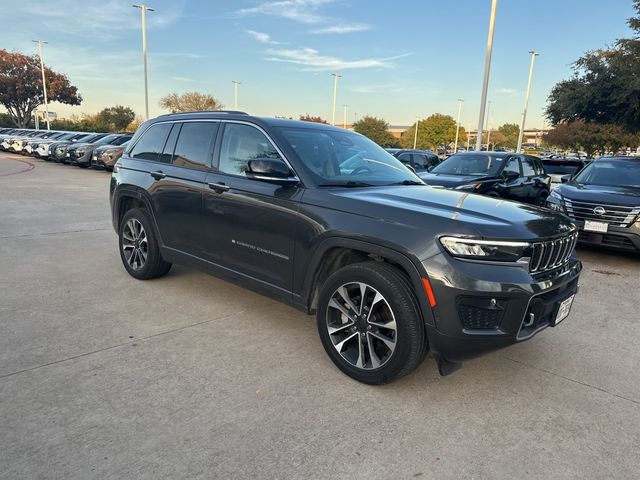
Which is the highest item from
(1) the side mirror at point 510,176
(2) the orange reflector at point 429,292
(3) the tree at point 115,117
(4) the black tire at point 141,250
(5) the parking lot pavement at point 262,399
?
(3) the tree at point 115,117

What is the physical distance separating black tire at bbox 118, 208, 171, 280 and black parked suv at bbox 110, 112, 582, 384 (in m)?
0.15

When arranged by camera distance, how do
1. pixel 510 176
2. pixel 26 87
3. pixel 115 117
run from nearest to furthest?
pixel 510 176 → pixel 26 87 → pixel 115 117

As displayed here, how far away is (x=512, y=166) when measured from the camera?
10328 mm

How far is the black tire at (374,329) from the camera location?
288cm

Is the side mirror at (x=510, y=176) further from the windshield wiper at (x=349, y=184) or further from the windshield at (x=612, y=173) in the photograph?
the windshield wiper at (x=349, y=184)

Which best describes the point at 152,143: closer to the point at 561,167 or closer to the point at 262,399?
the point at 262,399

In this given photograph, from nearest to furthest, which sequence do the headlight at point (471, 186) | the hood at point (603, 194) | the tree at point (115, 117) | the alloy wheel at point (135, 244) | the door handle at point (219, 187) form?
the door handle at point (219, 187)
the alloy wheel at point (135, 244)
the hood at point (603, 194)
the headlight at point (471, 186)
the tree at point (115, 117)

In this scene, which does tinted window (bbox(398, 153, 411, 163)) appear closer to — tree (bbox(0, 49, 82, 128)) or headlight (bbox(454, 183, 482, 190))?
headlight (bbox(454, 183, 482, 190))

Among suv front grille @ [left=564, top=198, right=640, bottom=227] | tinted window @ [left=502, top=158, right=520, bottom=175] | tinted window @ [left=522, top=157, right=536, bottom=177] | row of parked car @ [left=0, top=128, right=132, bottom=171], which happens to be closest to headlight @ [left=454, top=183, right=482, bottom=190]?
tinted window @ [left=502, top=158, right=520, bottom=175]

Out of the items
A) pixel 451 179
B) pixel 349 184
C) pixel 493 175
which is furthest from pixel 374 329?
pixel 493 175

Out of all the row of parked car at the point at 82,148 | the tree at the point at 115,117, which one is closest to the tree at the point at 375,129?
the tree at the point at 115,117

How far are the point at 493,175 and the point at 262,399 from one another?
821 cm

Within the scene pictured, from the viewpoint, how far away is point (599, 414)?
2.95 m

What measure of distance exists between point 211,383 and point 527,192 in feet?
31.0
